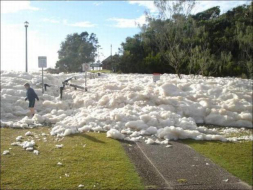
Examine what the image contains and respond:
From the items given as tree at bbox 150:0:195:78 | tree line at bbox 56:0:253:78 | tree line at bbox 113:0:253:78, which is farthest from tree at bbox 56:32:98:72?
tree at bbox 150:0:195:78

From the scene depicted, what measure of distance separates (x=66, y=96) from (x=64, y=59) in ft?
123

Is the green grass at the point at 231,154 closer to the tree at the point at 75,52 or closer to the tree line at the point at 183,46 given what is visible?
the tree line at the point at 183,46

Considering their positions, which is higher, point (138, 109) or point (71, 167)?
point (138, 109)

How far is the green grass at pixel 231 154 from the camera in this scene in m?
6.19

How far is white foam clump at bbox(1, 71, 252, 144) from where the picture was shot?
967cm

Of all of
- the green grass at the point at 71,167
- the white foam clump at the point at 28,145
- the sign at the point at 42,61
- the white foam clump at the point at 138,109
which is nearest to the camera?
the green grass at the point at 71,167

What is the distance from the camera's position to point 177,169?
622 cm

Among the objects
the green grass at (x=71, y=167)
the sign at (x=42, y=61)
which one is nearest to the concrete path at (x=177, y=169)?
the green grass at (x=71, y=167)

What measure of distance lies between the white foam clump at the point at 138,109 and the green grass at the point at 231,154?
0.55m

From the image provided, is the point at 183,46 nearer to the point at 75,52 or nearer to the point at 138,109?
the point at 138,109

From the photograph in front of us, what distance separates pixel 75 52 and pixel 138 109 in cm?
4279

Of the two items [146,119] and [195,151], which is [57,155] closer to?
[195,151]

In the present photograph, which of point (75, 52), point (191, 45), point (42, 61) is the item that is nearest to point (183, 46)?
point (191, 45)

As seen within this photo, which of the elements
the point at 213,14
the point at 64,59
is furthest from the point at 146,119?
the point at 64,59
